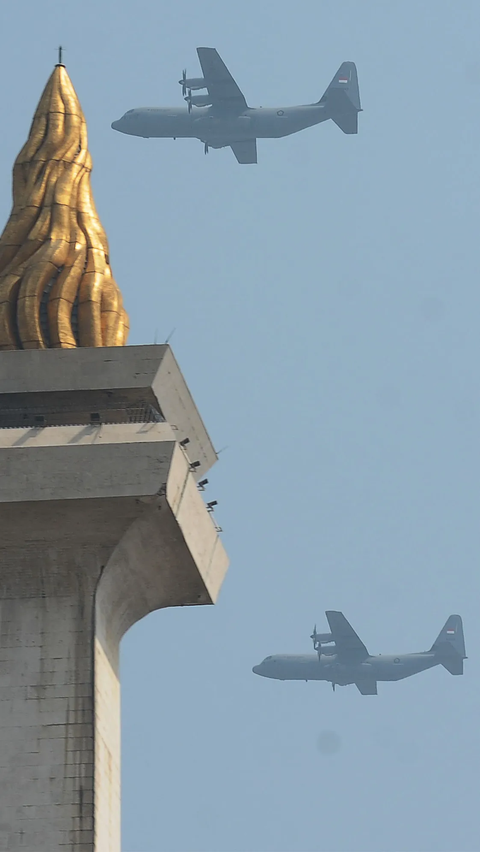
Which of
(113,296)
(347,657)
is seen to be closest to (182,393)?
(113,296)

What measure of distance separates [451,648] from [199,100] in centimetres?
6160

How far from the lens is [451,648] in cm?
18875

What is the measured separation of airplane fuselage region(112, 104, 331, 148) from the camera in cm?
15988

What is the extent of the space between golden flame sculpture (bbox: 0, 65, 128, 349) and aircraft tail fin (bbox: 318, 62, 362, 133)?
4553 inches

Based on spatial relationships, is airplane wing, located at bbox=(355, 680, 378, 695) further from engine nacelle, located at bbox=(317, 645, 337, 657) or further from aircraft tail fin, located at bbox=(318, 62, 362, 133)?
aircraft tail fin, located at bbox=(318, 62, 362, 133)

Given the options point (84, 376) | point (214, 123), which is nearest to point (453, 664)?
point (214, 123)

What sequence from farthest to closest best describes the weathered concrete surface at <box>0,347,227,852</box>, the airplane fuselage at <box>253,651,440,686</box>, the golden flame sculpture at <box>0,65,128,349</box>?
the airplane fuselage at <box>253,651,440,686</box>
the golden flame sculpture at <box>0,65,128,349</box>
the weathered concrete surface at <box>0,347,227,852</box>

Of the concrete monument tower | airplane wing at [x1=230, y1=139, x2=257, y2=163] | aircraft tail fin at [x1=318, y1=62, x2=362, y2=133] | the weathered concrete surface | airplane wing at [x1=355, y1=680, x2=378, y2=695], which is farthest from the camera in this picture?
airplane wing at [x1=355, y1=680, x2=378, y2=695]

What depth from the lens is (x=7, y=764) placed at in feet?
144

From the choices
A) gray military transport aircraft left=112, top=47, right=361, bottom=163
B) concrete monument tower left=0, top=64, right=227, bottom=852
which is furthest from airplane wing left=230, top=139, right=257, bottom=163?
concrete monument tower left=0, top=64, right=227, bottom=852

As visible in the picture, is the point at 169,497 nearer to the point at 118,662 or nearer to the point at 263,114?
the point at 118,662

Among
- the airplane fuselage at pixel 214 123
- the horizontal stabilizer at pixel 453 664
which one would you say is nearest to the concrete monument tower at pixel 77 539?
the airplane fuselage at pixel 214 123

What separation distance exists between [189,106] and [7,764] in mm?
121898

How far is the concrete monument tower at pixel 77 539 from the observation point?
44.0 meters
